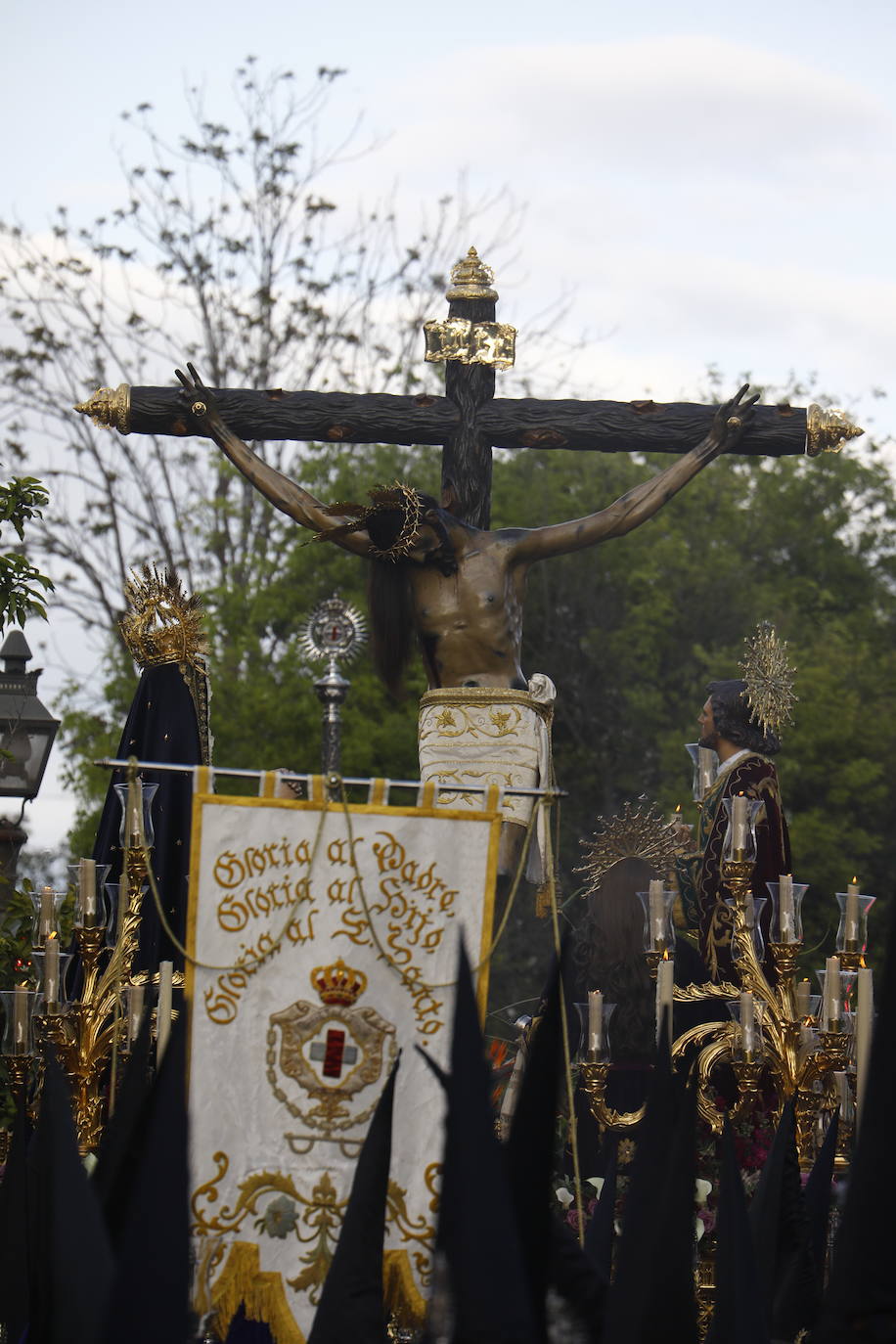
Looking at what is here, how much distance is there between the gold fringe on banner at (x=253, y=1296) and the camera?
7.45m

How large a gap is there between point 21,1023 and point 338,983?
9.05ft

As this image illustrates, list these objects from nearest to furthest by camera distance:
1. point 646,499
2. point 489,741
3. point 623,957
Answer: point 489,741 → point 646,499 → point 623,957

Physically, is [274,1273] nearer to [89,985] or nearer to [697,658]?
[89,985]

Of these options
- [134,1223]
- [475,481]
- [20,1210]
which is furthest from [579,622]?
[134,1223]

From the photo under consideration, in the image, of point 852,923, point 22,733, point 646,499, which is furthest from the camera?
point 22,733

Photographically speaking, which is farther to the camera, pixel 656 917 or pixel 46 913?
pixel 656 917

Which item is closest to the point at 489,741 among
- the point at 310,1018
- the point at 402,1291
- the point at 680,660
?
the point at 310,1018

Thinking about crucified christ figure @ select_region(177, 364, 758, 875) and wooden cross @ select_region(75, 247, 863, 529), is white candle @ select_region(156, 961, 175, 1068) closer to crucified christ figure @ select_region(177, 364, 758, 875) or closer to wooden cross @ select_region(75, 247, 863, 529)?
crucified christ figure @ select_region(177, 364, 758, 875)

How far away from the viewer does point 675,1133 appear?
659 cm

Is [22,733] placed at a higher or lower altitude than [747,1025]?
higher

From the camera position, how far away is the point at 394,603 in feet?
35.0

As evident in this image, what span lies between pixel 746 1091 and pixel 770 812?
1846mm

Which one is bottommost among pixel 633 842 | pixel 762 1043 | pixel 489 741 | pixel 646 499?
pixel 762 1043

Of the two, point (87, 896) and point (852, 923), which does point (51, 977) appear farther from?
point (852, 923)
